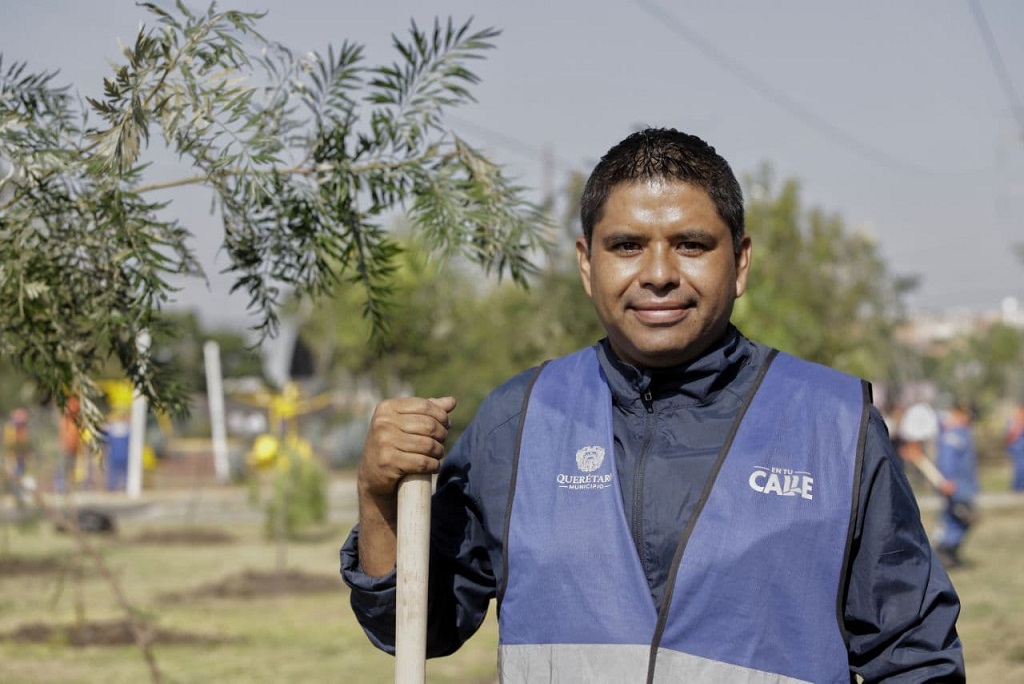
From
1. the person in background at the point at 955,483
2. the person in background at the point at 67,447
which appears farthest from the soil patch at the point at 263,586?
the person in background at the point at 955,483

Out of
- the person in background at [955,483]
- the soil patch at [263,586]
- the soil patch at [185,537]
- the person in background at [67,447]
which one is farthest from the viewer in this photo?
the soil patch at [185,537]

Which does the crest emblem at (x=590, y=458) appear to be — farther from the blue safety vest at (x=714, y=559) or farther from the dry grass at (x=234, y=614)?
the dry grass at (x=234, y=614)

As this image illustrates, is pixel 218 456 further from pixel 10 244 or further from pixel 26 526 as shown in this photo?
→ pixel 10 244

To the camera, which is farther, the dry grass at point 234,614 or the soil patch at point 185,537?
the soil patch at point 185,537

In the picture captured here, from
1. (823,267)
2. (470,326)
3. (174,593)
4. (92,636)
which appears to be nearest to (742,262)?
(92,636)

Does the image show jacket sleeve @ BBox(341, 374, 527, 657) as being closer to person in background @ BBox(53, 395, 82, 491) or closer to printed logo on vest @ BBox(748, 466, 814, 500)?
printed logo on vest @ BBox(748, 466, 814, 500)

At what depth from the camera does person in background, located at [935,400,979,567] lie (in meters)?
13.9

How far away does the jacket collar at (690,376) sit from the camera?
2363mm

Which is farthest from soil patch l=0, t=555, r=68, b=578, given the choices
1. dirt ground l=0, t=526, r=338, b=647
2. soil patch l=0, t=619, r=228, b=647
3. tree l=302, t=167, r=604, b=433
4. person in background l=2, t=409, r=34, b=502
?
tree l=302, t=167, r=604, b=433

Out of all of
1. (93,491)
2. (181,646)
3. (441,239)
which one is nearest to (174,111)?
(441,239)

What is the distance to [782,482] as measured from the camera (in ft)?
7.35

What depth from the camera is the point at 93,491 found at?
87.8 feet

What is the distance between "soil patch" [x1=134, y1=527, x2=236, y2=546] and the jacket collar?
1628 centimetres

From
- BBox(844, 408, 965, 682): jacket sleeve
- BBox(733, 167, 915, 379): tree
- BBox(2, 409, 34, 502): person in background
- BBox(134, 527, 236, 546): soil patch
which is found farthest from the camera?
BBox(733, 167, 915, 379): tree
